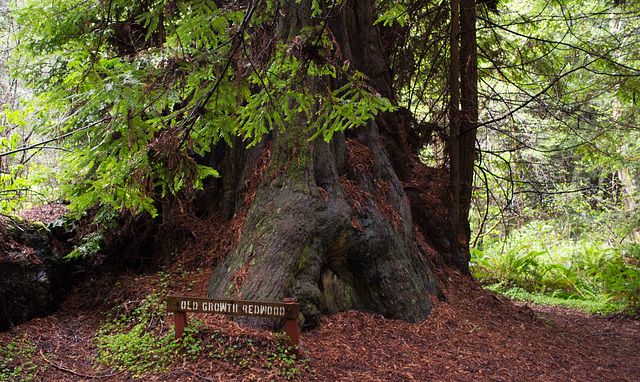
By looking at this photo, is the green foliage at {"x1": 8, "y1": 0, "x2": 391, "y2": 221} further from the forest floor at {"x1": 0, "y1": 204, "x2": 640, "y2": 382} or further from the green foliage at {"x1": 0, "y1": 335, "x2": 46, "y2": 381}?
the green foliage at {"x1": 0, "y1": 335, "x2": 46, "y2": 381}

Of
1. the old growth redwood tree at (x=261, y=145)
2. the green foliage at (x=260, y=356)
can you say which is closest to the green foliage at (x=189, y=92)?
the old growth redwood tree at (x=261, y=145)

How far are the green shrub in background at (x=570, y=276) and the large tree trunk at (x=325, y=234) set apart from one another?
4778mm

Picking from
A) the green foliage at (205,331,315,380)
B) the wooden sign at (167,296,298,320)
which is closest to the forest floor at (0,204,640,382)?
the green foliage at (205,331,315,380)

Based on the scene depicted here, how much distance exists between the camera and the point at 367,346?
4.28 meters

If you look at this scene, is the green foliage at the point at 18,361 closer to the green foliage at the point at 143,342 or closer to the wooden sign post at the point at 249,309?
the green foliage at the point at 143,342

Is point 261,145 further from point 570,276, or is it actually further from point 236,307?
point 570,276

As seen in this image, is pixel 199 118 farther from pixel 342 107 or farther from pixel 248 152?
pixel 248 152

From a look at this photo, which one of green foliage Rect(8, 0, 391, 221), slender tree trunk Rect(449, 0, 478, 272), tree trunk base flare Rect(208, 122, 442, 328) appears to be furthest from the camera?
slender tree trunk Rect(449, 0, 478, 272)

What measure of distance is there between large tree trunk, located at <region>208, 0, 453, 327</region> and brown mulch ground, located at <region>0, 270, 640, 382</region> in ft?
1.06

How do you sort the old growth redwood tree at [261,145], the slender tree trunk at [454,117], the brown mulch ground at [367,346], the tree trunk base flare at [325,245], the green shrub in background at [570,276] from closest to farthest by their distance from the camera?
the old growth redwood tree at [261,145] → the brown mulch ground at [367,346] → the tree trunk base flare at [325,245] → the slender tree trunk at [454,117] → the green shrub in background at [570,276]

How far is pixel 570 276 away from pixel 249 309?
374 inches

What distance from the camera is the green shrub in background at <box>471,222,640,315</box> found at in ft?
28.4

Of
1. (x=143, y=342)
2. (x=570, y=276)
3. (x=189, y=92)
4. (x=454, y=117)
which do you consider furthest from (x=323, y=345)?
(x=570, y=276)

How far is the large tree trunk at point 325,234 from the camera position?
4.42 meters
